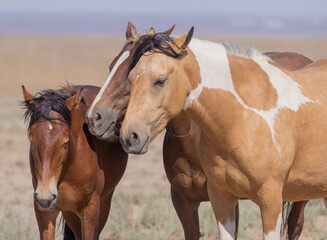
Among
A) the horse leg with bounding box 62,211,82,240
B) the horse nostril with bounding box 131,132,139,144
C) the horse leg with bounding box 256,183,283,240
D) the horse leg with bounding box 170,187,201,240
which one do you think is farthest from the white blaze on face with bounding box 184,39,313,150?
the horse leg with bounding box 62,211,82,240

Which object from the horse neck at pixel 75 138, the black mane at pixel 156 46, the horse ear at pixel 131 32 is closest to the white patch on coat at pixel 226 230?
the horse neck at pixel 75 138

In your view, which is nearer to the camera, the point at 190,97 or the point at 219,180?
the point at 190,97

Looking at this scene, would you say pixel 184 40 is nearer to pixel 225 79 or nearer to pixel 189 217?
pixel 225 79

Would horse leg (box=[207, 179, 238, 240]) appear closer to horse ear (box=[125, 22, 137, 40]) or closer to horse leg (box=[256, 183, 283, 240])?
horse leg (box=[256, 183, 283, 240])

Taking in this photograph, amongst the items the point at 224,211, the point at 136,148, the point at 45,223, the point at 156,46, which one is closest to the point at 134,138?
the point at 136,148

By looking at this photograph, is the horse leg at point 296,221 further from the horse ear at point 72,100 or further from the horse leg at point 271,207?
the horse ear at point 72,100

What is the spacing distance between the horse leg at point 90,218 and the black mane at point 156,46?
49.5 inches

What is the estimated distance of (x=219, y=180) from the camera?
4.26 metres

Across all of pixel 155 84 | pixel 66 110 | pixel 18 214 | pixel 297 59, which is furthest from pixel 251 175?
pixel 18 214

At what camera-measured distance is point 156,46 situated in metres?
3.88

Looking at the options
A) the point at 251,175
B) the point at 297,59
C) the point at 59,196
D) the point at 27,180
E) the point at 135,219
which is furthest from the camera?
the point at 27,180

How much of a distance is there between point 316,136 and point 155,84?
52.1 inches

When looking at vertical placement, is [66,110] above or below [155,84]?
below

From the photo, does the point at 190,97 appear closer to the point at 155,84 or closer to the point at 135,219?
the point at 155,84
